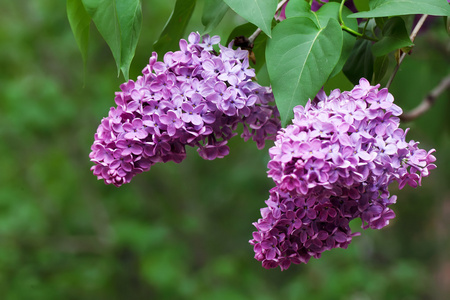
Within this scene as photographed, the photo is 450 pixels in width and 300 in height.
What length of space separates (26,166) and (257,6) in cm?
317

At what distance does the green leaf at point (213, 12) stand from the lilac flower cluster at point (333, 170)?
174mm

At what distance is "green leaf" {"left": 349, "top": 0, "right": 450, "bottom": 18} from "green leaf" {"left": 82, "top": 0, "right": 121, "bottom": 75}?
28 centimetres

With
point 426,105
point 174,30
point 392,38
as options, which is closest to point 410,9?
point 392,38

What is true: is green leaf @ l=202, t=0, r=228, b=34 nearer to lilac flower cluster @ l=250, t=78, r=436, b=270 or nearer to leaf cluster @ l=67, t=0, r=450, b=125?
leaf cluster @ l=67, t=0, r=450, b=125

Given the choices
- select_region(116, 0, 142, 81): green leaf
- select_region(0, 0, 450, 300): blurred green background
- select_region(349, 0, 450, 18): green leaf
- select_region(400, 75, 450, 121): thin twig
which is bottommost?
select_region(0, 0, 450, 300): blurred green background

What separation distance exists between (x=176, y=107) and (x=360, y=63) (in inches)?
9.8

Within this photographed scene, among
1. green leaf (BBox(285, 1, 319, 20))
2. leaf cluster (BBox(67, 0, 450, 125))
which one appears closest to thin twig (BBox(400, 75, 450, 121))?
leaf cluster (BBox(67, 0, 450, 125))

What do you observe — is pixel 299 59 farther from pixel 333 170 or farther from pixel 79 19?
pixel 79 19

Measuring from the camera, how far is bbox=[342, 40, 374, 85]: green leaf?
0.80 m

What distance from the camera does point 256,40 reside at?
0.87 meters

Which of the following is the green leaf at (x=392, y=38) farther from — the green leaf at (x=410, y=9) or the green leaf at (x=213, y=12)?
the green leaf at (x=213, y=12)

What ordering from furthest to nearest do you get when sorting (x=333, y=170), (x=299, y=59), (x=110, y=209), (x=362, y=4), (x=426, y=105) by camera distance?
(x=110, y=209), (x=426, y=105), (x=362, y=4), (x=299, y=59), (x=333, y=170)

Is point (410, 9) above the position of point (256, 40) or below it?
above

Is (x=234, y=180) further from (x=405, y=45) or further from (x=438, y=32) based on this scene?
(x=405, y=45)
